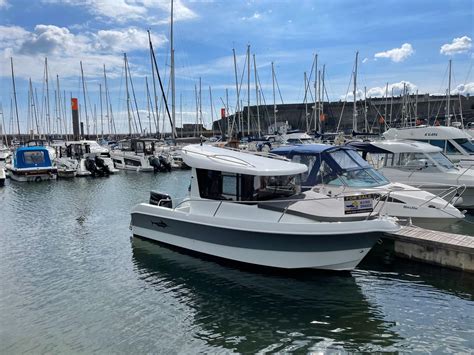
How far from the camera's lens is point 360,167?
41.2 ft

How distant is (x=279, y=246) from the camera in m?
8.71

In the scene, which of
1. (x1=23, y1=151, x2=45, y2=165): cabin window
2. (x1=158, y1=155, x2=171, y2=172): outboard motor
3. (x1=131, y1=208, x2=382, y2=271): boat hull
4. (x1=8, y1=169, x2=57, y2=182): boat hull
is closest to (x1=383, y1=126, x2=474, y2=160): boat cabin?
(x1=131, y1=208, x2=382, y2=271): boat hull

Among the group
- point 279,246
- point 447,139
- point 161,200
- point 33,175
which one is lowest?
point 279,246

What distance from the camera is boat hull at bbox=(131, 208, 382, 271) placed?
833 cm

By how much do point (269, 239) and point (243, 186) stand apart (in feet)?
4.66

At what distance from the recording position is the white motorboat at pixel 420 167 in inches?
597

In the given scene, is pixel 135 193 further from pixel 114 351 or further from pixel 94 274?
pixel 114 351

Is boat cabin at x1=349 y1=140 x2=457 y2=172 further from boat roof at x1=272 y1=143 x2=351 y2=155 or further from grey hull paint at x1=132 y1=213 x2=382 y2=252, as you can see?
grey hull paint at x1=132 y1=213 x2=382 y2=252

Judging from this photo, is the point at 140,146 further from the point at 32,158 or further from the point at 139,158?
the point at 32,158

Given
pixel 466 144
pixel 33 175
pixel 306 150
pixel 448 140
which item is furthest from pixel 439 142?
pixel 33 175

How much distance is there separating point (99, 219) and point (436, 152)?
13.9 metres

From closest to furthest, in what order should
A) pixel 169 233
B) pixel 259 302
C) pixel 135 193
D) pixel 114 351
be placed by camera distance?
1. pixel 114 351
2. pixel 259 302
3. pixel 169 233
4. pixel 135 193

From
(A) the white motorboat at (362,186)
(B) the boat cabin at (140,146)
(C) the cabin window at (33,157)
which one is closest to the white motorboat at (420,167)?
(A) the white motorboat at (362,186)

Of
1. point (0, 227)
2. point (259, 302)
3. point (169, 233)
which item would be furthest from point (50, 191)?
point (259, 302)
